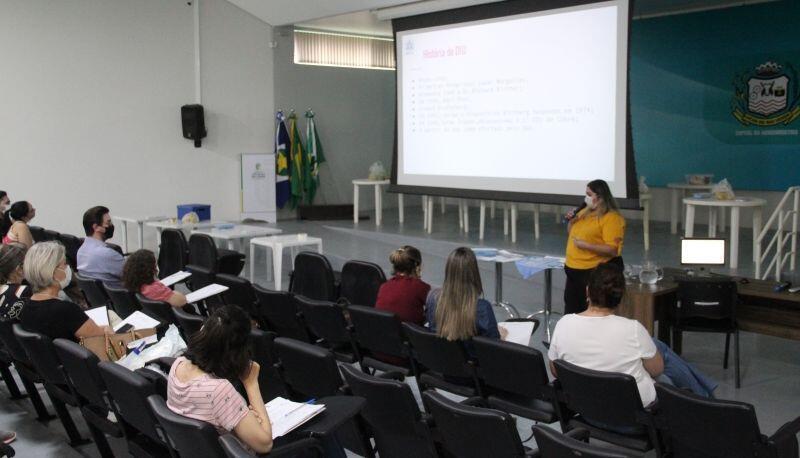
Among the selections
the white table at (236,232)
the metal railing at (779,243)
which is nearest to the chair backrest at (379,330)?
the white table at (236,232)

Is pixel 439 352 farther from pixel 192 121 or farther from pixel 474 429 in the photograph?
pixel 192 121

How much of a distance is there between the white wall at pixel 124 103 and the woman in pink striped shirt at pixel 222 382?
9.09 metres

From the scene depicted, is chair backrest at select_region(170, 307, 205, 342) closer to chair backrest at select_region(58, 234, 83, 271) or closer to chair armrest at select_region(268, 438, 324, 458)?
chair armrest at select_region(268, 438, 324, 458)

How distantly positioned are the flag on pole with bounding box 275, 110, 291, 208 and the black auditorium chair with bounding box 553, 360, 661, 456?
10.5m

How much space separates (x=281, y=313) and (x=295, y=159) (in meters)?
8.86

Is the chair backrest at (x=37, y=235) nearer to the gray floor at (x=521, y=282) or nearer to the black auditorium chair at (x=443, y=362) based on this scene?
the gray floor at (x=521, y=282)

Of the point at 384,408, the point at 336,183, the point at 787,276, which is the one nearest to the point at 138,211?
the point at 336,183

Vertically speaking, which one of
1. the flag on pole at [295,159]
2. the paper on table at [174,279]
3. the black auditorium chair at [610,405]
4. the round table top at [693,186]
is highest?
Result: the flag on pole at [295,159]

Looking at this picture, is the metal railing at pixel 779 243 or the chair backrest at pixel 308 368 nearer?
the chair backrest at pixel 308 368

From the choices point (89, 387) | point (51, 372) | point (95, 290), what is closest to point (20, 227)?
point (95, 290)

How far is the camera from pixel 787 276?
269 inches

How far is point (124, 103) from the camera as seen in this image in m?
11.7

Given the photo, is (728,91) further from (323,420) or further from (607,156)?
(323,420)

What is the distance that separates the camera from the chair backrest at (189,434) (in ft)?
8.45
